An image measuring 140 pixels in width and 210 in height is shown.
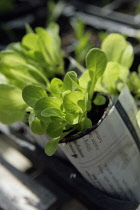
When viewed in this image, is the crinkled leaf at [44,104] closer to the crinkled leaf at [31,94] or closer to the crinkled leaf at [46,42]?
the crinkled leaf at [31,94]

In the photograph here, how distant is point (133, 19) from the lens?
3.93 feet

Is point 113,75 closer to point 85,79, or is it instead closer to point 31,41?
point 85,79

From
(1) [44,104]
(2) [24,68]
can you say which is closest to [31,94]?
(1) [44,104]

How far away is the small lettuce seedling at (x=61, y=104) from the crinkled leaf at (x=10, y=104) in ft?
0.22

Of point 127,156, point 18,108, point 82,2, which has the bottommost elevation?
point 82,2

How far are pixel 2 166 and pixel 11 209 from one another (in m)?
0.18

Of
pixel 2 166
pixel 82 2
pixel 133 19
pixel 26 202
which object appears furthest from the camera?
pixel 82 2

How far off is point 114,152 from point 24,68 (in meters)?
0.22

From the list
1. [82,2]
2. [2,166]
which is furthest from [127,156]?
[82,2]

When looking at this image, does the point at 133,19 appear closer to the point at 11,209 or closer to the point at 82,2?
the point at 82,2

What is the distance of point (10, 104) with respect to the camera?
57cm

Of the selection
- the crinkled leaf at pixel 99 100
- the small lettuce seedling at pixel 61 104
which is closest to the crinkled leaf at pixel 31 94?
the small lettuce seedling at pixel 61 104

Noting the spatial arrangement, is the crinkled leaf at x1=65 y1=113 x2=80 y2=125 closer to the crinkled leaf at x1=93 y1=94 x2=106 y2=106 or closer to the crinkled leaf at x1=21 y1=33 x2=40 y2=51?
the crinkled leaf at x1=93 y1=94 x2=106 y2=106

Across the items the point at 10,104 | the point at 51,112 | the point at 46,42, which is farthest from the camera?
the point at 46,42
